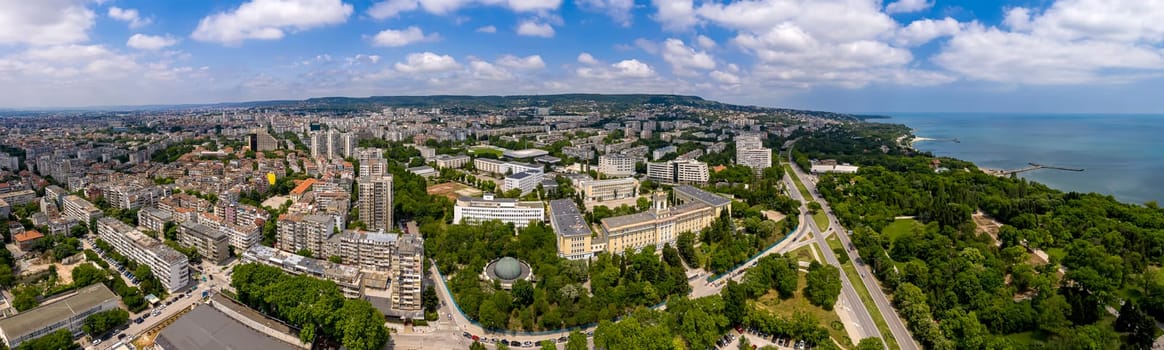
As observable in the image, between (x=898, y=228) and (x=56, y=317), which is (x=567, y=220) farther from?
(x=56, y=317)

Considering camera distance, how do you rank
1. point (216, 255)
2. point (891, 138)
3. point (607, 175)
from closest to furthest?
point (216, 255) < point (607, 175) < point (891, 138)

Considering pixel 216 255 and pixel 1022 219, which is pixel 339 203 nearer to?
pixel 216 255

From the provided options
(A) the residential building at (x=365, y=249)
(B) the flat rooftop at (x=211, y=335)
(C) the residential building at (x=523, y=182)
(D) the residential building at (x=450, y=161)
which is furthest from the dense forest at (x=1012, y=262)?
(D) the residential building at (x=450, y=161)

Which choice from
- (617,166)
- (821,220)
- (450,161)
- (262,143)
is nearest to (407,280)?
(821,220)

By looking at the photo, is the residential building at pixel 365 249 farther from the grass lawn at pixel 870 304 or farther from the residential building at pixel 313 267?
the grass lawn at pixel 870 304

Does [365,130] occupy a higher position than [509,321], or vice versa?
[365,130]

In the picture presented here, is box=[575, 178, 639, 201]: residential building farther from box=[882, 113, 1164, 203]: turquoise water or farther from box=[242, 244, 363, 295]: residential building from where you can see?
box=[882, 113, 1164, 203]: turquoise water

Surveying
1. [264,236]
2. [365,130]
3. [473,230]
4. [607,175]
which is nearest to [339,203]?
[264,236]
